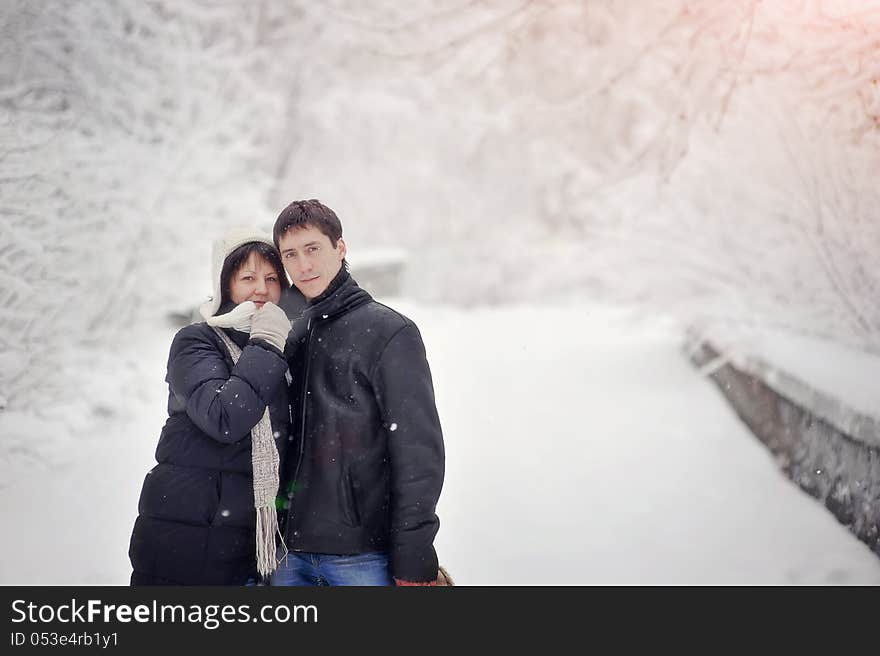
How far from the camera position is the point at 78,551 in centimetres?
424

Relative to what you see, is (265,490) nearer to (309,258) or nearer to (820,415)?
(309,258)

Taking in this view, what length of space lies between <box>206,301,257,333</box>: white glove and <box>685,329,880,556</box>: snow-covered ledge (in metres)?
3.36

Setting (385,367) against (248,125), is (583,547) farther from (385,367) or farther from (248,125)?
(248,125)

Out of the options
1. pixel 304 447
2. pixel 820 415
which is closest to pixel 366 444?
pixel 304 447

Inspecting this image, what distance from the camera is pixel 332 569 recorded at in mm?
2051

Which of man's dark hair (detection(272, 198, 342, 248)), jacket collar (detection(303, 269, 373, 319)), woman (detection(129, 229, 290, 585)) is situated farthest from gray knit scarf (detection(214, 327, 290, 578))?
man's dark hair (detection(272, 198, 342, 248))

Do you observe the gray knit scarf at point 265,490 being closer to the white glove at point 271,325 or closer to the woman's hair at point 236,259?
the white glove at point 271,325

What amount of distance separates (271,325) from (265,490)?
1.48ft

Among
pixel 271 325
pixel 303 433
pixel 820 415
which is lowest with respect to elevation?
pixel 303 433

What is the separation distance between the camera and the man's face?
2.08 metres

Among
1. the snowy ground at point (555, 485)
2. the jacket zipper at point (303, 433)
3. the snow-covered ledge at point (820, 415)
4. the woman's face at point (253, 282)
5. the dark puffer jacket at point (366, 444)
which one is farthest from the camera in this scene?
the snowy ground at point (555, 485)

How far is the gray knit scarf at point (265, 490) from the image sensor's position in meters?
2.04

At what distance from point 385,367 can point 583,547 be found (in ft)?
11.5

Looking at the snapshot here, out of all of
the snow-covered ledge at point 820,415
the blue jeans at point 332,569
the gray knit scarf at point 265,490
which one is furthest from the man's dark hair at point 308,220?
the snow-covered ledge at point 820,415
